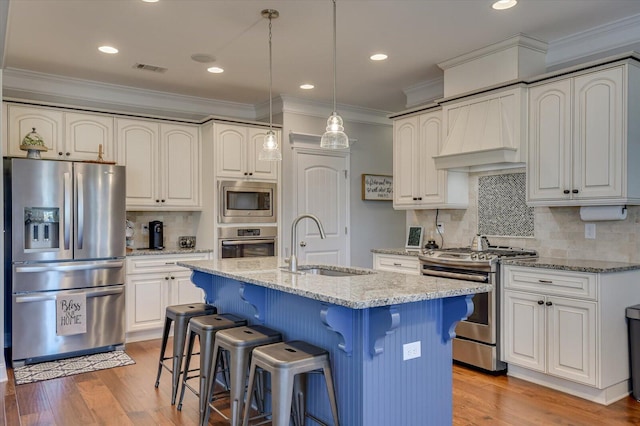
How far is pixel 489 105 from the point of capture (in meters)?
4.00

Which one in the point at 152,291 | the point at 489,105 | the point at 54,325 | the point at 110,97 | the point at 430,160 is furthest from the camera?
the point at 110,97

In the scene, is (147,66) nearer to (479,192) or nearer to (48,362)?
(48,362)

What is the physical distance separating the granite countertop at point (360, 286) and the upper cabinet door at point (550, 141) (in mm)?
1579

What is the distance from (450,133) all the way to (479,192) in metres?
0.67

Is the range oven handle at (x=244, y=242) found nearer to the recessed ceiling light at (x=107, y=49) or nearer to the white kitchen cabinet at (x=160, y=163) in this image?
the white kitchen cabinet at (x=160, y=163)

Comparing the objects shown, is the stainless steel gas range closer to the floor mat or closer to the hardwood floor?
the hardwood floor

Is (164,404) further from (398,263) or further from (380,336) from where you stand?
(398,263)

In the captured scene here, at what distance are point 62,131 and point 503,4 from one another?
157 inches

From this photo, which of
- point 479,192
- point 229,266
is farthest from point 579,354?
point 229,266

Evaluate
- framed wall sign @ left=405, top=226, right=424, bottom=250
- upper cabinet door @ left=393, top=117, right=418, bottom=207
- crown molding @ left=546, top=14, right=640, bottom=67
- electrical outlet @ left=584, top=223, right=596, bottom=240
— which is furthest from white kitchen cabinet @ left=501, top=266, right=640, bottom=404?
crown molding @ left=546, top=14, right=640, bottom=67

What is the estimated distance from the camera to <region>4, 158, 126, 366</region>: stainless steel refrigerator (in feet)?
Result: 13.3

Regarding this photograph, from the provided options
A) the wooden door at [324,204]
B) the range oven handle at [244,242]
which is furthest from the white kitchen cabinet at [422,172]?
the range oven handle at [244,242]

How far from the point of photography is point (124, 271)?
4574 mm

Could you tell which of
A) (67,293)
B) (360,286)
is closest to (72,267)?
(67,293)
